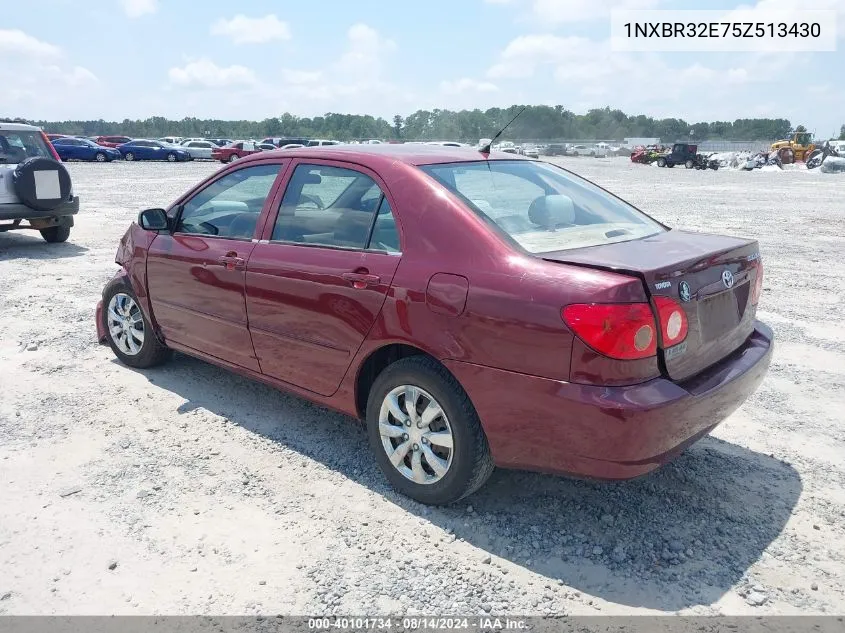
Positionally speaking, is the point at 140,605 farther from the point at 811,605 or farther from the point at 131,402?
the point at 811,605

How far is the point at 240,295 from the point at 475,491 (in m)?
1.82

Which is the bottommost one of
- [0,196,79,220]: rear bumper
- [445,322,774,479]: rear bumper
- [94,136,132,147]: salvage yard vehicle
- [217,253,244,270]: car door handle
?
[445,322,774,479]: rear bumper

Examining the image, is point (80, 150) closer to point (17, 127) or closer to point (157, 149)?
point (157, 149)

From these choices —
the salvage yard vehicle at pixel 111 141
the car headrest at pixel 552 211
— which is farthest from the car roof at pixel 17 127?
the salvage yard vehicle at pixel 111 141

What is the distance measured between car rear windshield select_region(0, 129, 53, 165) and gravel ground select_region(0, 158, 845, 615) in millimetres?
6359

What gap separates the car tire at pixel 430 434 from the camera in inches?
126

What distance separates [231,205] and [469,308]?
85.7 inches

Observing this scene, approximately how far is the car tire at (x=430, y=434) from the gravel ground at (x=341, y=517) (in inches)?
5.9

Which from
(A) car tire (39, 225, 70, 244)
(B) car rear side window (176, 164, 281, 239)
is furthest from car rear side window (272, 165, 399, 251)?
(A) car tire (39, 225, 70, 244)

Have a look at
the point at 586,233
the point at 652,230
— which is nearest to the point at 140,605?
the point at 586,233

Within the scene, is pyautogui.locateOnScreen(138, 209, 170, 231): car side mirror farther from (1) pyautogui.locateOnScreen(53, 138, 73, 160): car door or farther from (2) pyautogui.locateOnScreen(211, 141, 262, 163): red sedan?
(1) pyautogui.locateOnScreen(53, 138, 73, 160): car door

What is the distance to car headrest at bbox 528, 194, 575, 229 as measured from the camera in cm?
358

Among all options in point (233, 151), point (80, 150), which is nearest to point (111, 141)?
point (80, 150)

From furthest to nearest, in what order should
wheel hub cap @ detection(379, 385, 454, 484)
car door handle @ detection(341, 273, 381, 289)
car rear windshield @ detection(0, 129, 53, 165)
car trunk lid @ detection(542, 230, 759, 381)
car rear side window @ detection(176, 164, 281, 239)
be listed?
car rear windshield @ detection(0, 129, 53, 165) → car rear side window @ detection(176, 164, 281, 239) → car door handle @ detection(341, 273, 381, 289) → wheel hub cap @ detection(379, 385, 454, 484) → car trunk lid @ detection(542, 230, 759, 381)
